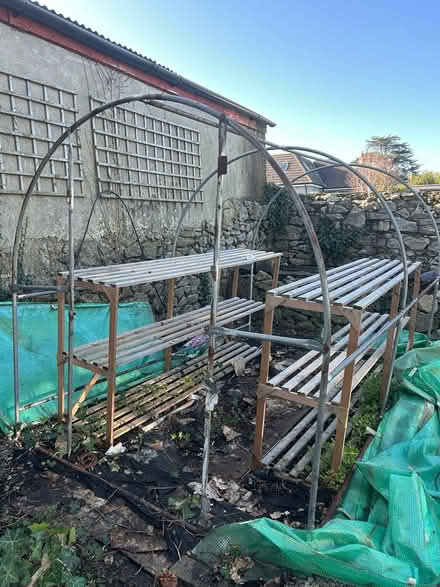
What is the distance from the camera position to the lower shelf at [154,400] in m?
3.12

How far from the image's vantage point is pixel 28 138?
343cm

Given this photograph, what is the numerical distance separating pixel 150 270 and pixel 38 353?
1150 millimetres

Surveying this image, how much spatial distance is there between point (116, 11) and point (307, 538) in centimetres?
520

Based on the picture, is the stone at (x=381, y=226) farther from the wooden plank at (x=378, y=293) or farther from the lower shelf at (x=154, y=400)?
the lower shelf at (x=154, y=400)

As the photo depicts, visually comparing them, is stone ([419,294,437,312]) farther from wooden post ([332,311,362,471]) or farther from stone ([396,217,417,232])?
wooden post ([332,311,362,471])

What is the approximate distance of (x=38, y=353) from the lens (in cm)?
323

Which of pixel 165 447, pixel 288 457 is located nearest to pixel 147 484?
pixel 165 447

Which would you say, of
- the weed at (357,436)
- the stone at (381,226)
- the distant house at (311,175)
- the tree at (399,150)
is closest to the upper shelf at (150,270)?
the weed at (357,436)

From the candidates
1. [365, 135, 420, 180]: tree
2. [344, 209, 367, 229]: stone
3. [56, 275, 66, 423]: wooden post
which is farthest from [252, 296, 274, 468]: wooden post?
[365, 135, 420, 180]: tree

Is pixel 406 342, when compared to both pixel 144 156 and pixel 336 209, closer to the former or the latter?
pixel 336 209

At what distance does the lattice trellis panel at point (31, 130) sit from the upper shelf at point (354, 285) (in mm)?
2445

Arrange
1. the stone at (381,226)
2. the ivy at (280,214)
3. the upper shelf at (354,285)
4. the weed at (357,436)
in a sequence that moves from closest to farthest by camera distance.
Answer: the upper shelf at (354,285) < the weed at (357,436) < the stone at (381,226) < the ivy at (280,214)

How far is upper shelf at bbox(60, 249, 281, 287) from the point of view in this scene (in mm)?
2791

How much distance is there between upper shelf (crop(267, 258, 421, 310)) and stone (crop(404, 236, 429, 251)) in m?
1.64
